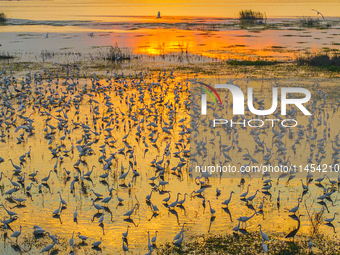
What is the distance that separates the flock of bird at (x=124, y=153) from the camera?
34.6 ft

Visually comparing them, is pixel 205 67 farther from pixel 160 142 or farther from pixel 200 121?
pixel 160 142

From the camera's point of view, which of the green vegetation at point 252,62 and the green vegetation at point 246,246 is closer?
the green vegetation at point 246,246

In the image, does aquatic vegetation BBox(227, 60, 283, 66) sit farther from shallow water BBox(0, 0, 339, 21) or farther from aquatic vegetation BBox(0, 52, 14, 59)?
shallow water BBox(0, 0, 339, 21)

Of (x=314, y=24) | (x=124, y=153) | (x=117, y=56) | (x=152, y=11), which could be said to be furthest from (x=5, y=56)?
(x=152, y=11)

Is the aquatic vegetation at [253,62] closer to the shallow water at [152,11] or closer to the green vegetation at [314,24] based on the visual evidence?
the green vegetation at [314,24]

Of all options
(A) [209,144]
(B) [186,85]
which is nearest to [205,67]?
(B) [186,85]

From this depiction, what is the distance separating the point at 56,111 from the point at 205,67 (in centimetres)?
1317

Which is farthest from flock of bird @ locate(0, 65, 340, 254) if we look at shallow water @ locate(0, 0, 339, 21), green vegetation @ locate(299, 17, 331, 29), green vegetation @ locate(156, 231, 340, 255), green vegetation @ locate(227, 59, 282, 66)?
shallow water @ locate(0, 0, 339, 21)

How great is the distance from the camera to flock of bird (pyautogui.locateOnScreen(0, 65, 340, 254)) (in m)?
10.6

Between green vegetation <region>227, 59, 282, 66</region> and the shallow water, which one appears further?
the shallow water

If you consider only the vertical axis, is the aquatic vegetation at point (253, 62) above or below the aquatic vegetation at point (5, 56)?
below

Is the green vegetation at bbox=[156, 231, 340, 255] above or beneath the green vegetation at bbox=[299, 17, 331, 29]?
beneath

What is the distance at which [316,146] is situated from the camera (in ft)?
46.6

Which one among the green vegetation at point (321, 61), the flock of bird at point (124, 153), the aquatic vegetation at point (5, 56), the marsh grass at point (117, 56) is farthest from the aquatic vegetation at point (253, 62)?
the aquatic vegetation at point (5, 56)
